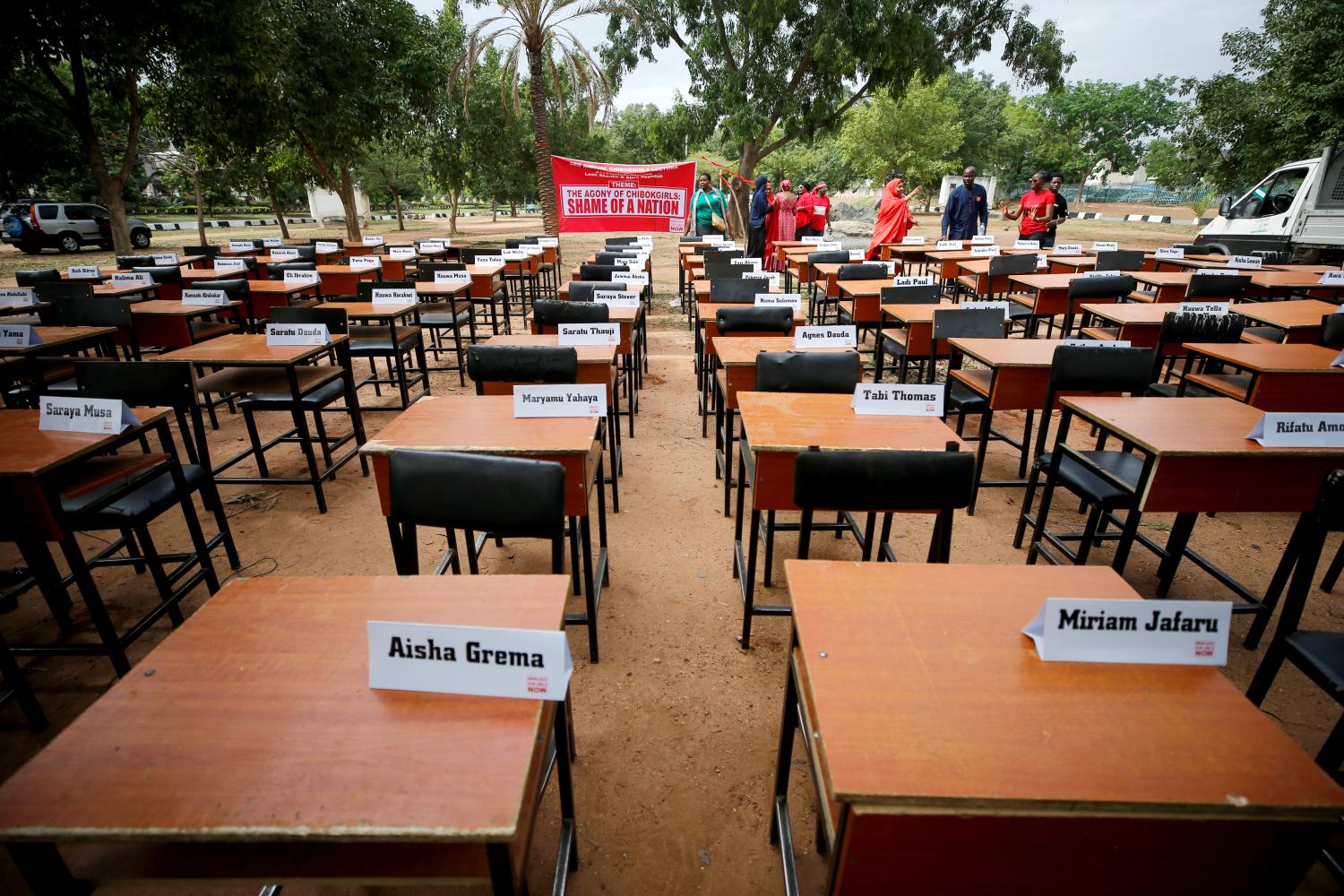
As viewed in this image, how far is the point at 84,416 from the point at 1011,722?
308 cm

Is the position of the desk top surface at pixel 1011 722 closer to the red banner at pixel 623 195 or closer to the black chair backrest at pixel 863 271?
the black chair backrest at pixel 863 271

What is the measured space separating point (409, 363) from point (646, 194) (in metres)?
4.53

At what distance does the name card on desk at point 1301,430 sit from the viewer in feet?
6.57

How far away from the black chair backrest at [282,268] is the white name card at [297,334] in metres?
3.80

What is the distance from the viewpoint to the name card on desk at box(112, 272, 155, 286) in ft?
18.9

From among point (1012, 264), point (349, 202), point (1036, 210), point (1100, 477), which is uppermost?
point (349, 202)

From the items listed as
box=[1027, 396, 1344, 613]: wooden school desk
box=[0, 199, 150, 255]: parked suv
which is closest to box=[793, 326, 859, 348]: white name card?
box=[1027, 396, 1344, 613]: wooden school desk

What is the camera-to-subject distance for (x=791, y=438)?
7.24 feet

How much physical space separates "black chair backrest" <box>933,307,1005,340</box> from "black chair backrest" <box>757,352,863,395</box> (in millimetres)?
1305

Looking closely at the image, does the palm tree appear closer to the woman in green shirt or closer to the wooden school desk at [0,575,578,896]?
the woman in green shirt

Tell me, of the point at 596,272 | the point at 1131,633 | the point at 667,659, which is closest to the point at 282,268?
the point at 596,272

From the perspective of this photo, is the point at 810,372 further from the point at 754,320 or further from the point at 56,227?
the point at 56,227

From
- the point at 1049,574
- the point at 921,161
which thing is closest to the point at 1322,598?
the point at 1049,574

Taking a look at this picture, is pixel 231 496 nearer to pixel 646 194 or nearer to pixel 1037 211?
pixel 646 194
